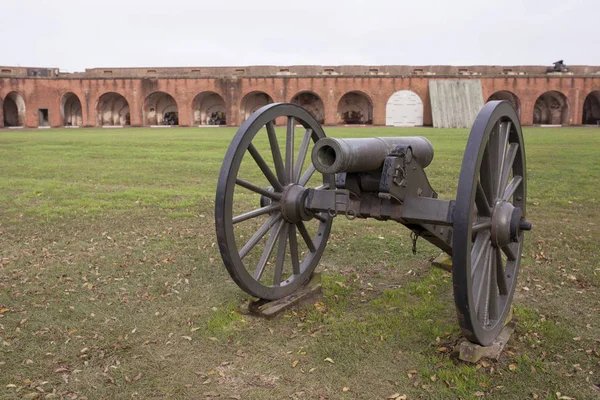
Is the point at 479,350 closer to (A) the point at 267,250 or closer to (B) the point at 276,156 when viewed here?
(A) the point at 267,250

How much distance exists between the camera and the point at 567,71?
30.1 meters

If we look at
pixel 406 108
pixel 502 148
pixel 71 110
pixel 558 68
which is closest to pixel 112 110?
pixel 71 110

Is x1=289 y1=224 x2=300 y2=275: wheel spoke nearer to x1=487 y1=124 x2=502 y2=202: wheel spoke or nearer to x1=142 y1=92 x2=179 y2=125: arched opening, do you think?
x1=487 y1=124 x2=502 y2=202: wheel spoke

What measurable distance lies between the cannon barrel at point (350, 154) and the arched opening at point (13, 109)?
109 ft

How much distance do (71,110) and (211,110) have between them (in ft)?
29.5

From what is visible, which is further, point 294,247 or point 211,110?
point 211,110

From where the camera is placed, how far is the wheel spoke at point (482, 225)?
283 cm

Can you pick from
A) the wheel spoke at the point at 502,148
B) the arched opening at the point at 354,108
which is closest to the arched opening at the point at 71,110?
the arched opening at the point at 354,108

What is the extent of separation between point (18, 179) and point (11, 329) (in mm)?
7443

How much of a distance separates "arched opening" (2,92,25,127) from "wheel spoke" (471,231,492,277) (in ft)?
111

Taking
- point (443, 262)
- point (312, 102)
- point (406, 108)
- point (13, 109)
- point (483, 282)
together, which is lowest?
point (443, 262)

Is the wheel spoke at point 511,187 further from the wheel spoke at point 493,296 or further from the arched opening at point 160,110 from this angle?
the arched opening at point 160,110

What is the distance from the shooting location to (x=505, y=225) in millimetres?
3051

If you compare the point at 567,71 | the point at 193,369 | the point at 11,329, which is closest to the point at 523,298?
the point at 193,369
